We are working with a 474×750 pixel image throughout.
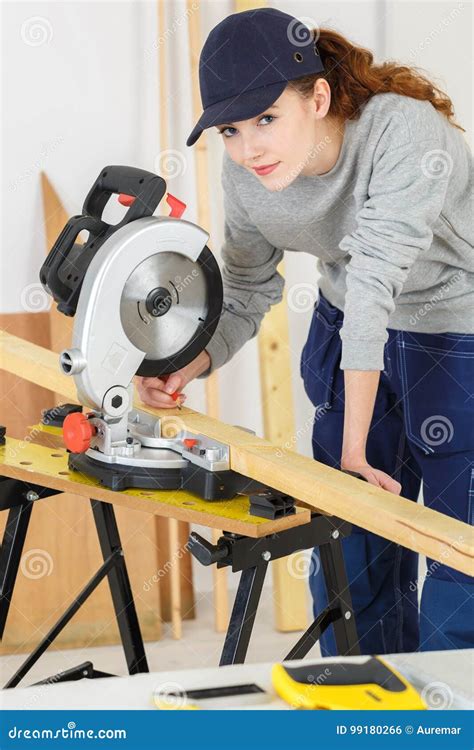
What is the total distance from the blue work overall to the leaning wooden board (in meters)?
0.48

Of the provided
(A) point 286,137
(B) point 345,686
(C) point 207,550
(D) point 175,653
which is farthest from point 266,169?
(D) point 175,653

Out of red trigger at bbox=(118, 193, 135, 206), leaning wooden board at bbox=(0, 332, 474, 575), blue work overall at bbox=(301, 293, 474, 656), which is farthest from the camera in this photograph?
blue work overall at bbox=(301, 293, 474, 656)

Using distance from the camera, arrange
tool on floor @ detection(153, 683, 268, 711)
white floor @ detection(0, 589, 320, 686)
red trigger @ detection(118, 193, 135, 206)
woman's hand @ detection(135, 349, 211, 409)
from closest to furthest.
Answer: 1. tool on floor @ detection(153, 683, 268, 711)
2. red trigger @ detection(118, 193, 135, 206)
3. woman's hand @ detection(135, 349, 211, 409)
4. white floor @ detection(0, 589, 320, 686)

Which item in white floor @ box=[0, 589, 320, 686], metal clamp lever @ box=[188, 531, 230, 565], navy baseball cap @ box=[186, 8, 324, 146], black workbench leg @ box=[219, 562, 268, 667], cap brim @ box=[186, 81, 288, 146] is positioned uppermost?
navy baseball cap @ box=[186, 8, 324, 146]

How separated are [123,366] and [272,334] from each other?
1.64 m

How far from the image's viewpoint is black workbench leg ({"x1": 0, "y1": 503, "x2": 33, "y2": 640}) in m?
1.98

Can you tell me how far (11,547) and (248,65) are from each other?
989mm

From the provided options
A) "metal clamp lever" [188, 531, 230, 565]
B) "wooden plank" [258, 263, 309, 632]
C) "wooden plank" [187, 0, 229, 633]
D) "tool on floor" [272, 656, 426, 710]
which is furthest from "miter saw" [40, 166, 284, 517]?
"wooden plank" [258, 263, 309, 632]

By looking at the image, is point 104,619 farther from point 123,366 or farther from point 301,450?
point 123,366

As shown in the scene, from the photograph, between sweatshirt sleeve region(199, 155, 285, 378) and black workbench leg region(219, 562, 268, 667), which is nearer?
black workbench leg region(219, 562, 268, 667)

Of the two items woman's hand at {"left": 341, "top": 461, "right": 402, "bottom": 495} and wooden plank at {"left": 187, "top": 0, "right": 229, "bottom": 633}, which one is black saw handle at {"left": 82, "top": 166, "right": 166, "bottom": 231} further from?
wooden plank at {"left": 187, "top": 0, "right": 229, "bottom": 633}

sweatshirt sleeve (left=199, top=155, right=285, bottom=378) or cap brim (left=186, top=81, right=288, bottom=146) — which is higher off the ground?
cap brim (left=186, top=81, right=288, bottom=146)
